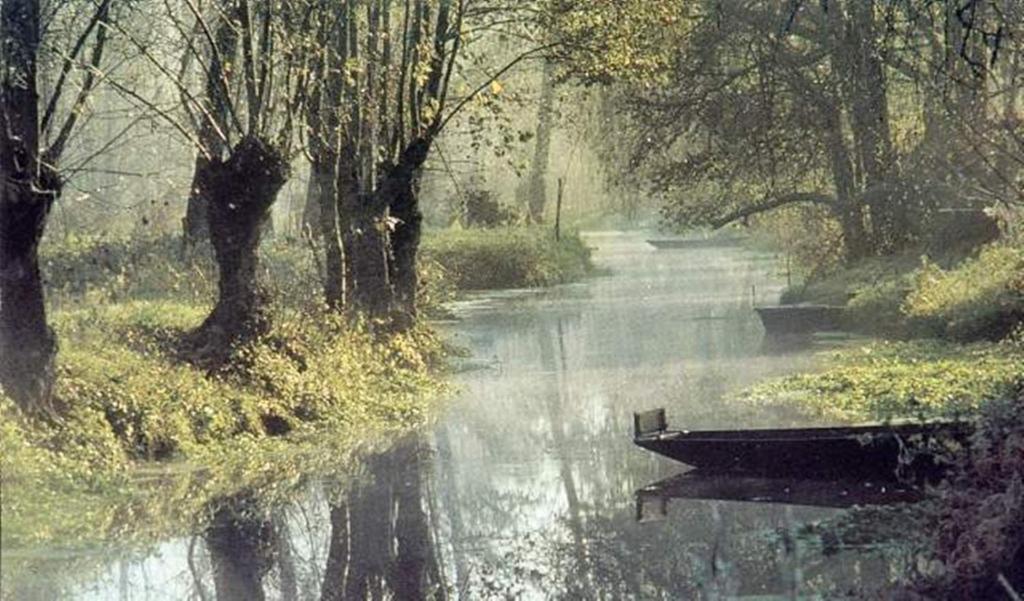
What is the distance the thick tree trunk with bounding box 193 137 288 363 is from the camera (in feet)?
68.5

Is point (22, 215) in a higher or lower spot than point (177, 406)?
higher

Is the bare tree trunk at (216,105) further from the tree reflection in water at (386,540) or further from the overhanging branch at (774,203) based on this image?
the overhanging branch at (774,203)

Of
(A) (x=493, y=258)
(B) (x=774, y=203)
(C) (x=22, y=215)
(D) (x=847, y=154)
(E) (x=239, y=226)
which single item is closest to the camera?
(C) (x=22, y=215)

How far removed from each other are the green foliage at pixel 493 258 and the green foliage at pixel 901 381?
84.5ft

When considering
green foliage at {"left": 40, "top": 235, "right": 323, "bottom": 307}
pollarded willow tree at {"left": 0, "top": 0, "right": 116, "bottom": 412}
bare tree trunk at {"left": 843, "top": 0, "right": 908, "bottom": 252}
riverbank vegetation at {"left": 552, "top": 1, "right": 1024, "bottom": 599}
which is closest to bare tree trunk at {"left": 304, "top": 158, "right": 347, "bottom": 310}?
green foliage at {"left": 40, "top": 235, "right": 323, "bottom": 307}

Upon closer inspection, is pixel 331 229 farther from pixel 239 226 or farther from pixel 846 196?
pixel 846 196

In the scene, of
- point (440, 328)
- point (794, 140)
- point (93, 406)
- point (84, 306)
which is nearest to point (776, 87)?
point (794, 140)

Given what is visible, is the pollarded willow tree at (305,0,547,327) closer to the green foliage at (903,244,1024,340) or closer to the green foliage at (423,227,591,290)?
the green foliage at (903,244,1024,340)

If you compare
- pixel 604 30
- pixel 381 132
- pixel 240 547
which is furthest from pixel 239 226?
pixel 604 30

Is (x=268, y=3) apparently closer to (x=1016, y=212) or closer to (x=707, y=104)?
(x=1016, y=212)

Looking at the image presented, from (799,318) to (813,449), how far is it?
61.2ft

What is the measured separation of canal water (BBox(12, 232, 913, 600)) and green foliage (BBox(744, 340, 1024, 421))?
0.75 m

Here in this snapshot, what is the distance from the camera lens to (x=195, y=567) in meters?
13.0

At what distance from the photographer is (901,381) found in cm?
2192
